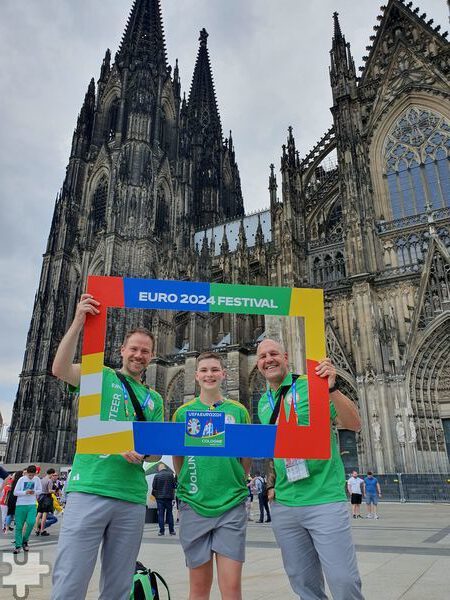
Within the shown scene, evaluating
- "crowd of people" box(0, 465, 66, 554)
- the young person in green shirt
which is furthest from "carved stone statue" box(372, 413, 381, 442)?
the young person in green shirt

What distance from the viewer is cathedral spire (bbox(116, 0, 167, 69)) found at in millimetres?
45094

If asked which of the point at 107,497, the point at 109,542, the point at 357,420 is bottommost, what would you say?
the point at 109,542

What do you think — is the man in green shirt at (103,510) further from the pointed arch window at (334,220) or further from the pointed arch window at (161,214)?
the pointed arch window at (161,214)

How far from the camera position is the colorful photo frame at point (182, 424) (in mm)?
2598

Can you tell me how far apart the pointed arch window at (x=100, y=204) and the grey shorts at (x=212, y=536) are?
37657mm

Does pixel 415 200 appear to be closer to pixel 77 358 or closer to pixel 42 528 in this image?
pixel 42 528

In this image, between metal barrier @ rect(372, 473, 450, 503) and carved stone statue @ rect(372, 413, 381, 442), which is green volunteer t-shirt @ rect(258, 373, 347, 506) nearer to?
metal barrier @ rect(372, 473, 450, 503)

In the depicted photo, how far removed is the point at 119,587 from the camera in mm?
2539

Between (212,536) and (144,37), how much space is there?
53161 mm

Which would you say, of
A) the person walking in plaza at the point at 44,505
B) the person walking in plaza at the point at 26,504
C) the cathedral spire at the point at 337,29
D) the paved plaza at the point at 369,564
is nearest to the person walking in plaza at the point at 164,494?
the paved plaza at the point at 369,564

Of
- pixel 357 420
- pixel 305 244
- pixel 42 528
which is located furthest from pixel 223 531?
pixel 305 244

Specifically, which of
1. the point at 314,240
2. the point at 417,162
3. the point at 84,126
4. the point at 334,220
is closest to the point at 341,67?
the point at 417,162

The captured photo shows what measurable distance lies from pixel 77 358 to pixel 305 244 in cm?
1807

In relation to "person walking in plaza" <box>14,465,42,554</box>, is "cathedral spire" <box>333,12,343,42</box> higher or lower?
higher
